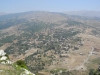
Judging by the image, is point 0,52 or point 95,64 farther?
point 95,64

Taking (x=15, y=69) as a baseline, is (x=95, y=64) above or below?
below

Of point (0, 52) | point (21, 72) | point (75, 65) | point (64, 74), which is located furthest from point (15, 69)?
point (75, 65)

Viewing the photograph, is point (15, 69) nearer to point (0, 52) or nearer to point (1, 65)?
point (1, 65)

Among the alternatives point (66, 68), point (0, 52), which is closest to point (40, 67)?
point (66, 68)

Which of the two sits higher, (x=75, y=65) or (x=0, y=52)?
(x=0, y=52)

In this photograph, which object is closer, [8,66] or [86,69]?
[8,66]

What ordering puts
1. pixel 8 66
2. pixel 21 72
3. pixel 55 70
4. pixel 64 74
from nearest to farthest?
pixel 21 72, pixel 8 66, pixel 64 74, pixel 55 70

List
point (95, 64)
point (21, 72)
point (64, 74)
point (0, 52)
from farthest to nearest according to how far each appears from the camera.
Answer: point (95, 64)
point (64, 74)
point (0, 52)
point (21, 72)

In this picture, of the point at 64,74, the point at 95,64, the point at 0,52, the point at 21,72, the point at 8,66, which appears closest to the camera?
the point at 21,72

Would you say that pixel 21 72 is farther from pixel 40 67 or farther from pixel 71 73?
pixel 40 67
